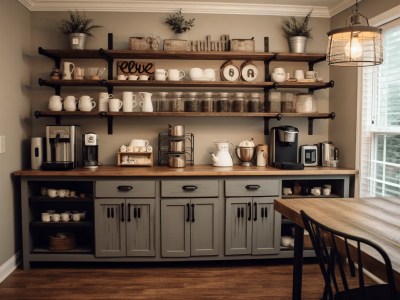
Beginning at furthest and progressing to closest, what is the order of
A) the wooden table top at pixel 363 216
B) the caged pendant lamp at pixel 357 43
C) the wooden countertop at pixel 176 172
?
the wooden countertop at pixel 176 172 < the caged pendant lamp at pixel 357 43 < the wooden table top at pixel 363 216

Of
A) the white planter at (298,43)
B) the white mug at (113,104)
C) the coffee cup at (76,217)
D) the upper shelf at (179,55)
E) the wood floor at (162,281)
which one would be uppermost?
the white planter at (298,43)

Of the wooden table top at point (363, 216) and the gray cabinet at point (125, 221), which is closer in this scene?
the wooden table top at point (363, 216)

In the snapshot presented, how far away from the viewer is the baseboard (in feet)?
10.6

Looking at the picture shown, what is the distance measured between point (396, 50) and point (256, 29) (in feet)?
4.62

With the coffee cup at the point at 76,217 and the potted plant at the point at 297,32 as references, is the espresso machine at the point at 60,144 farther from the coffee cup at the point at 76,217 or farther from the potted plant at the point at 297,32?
the potted plant at the point at 297,32

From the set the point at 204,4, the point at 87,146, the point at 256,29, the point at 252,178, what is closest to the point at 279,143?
the point at 252,178

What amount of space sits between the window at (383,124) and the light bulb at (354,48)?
1411 mm

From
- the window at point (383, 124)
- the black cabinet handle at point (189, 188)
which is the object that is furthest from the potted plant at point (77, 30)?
the window at point (383, 124)

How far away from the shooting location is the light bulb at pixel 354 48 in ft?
6.46

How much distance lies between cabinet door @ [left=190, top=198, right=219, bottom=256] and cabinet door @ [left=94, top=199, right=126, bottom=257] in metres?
0.60

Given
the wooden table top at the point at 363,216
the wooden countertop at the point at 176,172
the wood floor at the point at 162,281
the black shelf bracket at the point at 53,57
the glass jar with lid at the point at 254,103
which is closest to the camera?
the wooden table top at the point at 363,216

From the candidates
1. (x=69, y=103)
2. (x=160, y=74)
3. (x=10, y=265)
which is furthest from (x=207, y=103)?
(x=10, y=265)

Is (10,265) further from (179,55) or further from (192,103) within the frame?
(179,55)

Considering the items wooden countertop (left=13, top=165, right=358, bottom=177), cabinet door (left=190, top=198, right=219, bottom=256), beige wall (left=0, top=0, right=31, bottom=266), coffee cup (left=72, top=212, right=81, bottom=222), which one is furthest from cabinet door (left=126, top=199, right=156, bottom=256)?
beige wall (left=0, top=0, right=31, bottom=266)
